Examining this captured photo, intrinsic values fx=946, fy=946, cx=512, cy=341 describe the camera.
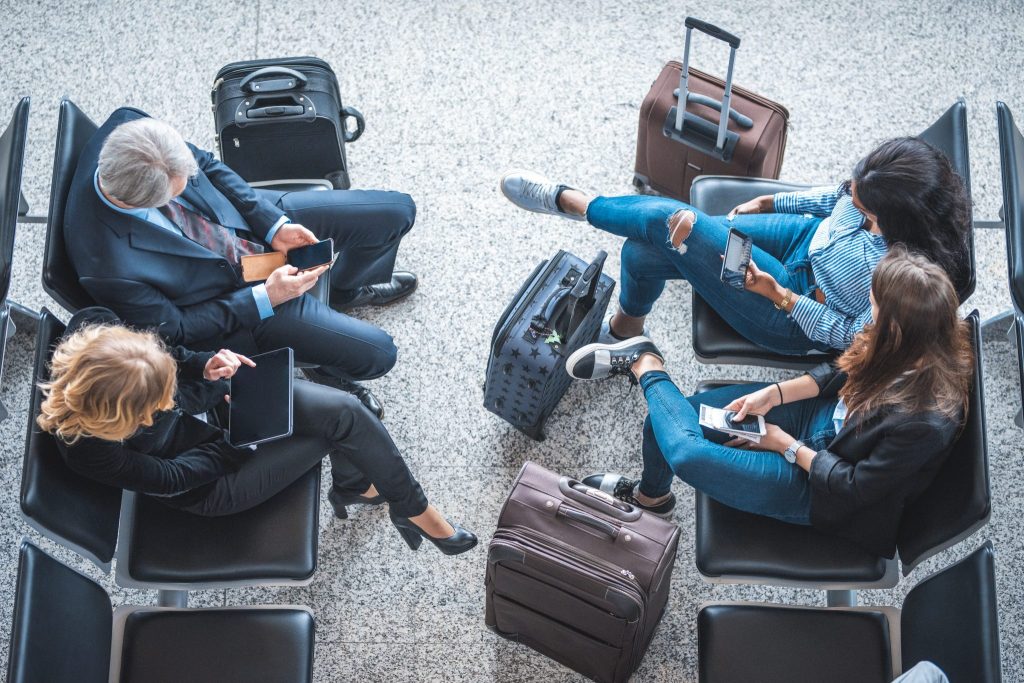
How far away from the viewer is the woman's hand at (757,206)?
253cm

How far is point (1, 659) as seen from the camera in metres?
2.47

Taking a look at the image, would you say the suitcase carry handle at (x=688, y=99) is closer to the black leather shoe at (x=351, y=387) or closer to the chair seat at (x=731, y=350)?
the chair seat at (x=731, y=350)

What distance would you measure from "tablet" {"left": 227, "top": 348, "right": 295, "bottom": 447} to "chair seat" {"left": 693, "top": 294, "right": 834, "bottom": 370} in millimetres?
Result: 1018

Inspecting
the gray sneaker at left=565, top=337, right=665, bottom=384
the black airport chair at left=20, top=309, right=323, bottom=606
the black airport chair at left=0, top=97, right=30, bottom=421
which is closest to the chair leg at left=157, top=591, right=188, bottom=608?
the black airport chair at left=20, top=309, right=323, bottom=606

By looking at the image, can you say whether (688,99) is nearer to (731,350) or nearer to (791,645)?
(731,350)

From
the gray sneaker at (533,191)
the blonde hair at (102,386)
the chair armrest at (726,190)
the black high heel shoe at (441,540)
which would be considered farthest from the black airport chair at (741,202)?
the blonde hair at (102,386)

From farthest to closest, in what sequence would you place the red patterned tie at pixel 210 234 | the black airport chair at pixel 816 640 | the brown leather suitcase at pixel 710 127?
the brown leather suitcase at pixel 710 127
the red patterned tie at pixel 210 234
the black airport chair at pixel 816 640

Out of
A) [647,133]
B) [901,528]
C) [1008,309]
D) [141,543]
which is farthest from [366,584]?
[1008,309]

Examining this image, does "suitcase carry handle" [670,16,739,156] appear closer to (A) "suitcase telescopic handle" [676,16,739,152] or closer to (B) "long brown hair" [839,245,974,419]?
(A) "suitcase telescopic handle" [676,16,739,152]

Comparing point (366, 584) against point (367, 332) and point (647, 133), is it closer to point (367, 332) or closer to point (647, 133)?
point (367, 332)

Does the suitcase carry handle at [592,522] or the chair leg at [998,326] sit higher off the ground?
the chair leg at [998,326]

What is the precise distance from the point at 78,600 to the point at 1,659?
877mm

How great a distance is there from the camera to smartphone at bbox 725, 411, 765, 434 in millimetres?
2158

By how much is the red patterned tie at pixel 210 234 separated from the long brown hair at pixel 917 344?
5.02ft
